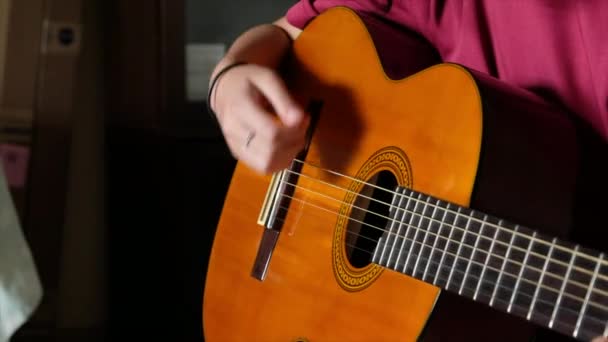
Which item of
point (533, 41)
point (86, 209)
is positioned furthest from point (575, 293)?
point (86, 209)

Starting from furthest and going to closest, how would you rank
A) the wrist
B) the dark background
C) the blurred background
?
1. the dark background
2. the blurred background
3. the wrist

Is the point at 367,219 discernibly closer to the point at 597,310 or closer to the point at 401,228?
the point at 401,228

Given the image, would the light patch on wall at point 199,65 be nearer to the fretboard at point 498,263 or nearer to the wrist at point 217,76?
the wrist at point 217,76

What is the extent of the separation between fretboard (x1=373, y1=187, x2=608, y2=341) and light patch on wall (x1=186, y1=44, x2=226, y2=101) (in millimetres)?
1116

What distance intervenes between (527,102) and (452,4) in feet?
0.83

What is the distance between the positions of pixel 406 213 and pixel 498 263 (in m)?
0.12

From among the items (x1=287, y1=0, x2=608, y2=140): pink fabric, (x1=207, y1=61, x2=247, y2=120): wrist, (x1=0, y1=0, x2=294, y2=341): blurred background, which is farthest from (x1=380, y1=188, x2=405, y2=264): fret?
(x1=0, y1=0, x2=294, y2=341): blurred background

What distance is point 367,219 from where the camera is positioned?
718 mm

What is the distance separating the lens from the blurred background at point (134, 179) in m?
1.44

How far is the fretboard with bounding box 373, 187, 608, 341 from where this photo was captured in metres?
0.50

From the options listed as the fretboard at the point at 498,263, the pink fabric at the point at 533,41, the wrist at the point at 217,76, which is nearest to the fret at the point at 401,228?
the fretboard at the point at 498,263

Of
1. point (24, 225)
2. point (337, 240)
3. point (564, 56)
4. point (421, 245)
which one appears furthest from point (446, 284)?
point (24, 225)

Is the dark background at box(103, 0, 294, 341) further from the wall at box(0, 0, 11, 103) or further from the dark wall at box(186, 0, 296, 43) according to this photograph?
the wall at box(0, 0, 11, 103)

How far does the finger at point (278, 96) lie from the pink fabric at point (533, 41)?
0.14m
